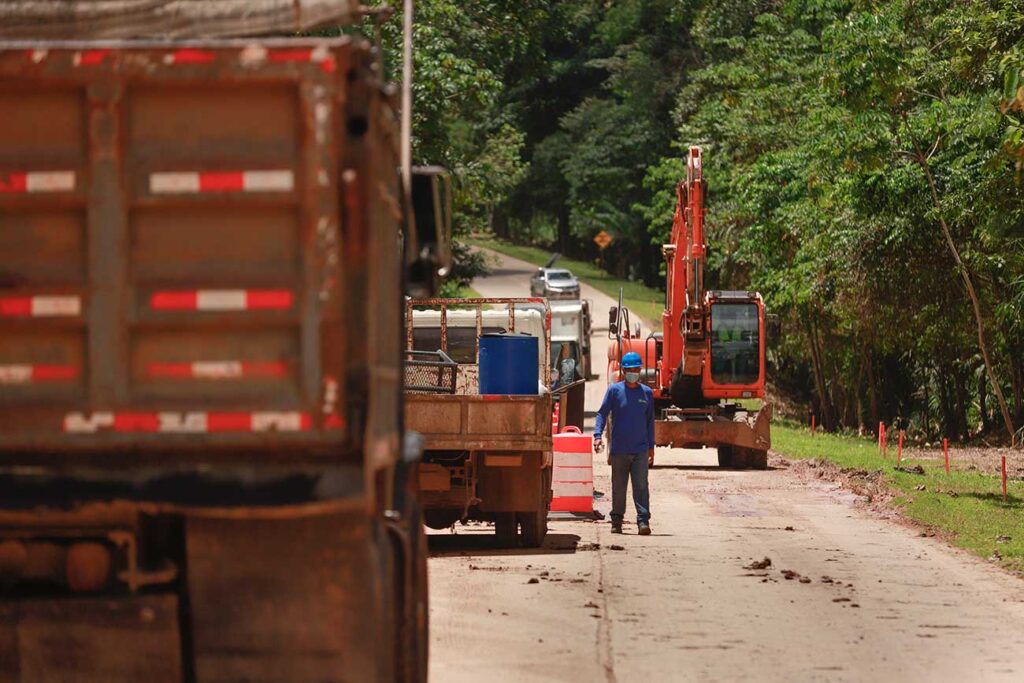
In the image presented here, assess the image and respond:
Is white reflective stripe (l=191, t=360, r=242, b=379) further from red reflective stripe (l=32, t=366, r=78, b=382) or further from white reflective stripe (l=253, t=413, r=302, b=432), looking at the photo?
red reflective stripe (l=32, t=366, r=78, b=382)

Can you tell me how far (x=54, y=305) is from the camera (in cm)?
588

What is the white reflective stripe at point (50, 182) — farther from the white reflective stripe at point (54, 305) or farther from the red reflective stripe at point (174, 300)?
the red reflective stripe at point (174, 300)

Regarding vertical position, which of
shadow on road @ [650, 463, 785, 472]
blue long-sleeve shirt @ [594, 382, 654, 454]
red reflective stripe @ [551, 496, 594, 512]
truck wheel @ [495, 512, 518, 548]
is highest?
blue long-sleeve shirt @ [594, 382, 654, 454]

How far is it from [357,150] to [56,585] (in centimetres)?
209

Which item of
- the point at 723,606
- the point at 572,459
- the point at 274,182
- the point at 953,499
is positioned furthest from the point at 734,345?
the point at 274,182

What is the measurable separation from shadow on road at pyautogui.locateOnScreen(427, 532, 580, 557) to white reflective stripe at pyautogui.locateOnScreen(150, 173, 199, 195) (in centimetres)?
977

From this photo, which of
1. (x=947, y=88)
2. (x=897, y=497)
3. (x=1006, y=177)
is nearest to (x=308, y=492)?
(x=897, y=497)

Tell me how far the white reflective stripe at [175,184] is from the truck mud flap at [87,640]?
5.09 feet

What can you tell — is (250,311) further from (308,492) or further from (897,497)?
(897,497)

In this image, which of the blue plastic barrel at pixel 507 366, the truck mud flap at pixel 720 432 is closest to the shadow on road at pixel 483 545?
the blue plastic barrel at pixel 507 366

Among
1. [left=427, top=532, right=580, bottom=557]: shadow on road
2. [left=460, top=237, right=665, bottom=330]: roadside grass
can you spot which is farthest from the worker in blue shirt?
[left=460, top=237, right=665, bottom=330]: roadside grass

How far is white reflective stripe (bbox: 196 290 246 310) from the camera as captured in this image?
5824 mm

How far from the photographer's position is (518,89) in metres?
91.7

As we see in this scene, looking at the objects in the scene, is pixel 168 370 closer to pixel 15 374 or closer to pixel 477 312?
pixel 15 374
